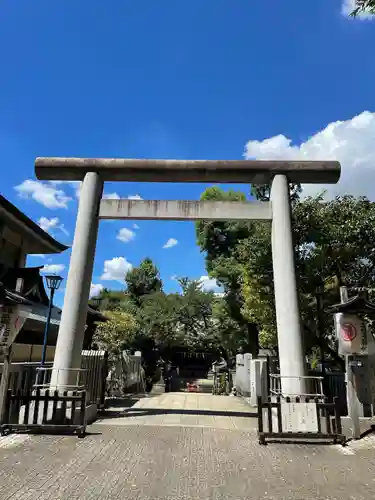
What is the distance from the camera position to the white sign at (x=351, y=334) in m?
7.83

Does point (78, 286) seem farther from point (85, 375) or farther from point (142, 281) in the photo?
point (142, 281)

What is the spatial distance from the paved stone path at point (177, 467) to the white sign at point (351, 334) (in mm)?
1735

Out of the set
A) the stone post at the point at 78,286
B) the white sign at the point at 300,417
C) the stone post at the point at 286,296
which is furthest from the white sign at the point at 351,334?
the stone post at the point at 78,286

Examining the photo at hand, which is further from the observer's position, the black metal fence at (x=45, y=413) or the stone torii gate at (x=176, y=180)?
the stone torii gate at (x=176, y=180)

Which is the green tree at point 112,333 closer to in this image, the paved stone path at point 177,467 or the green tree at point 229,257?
the green tree at point 229,257

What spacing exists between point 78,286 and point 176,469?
5.01m

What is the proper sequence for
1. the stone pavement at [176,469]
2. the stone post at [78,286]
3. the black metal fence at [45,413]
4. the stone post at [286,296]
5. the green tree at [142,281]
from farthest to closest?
1. the green tree at [142,281]
2. the stone post at [78,286]
3. the stone post at [286,296]
4. the black metal fence at [45,413]
5. the stone pavement at [176,469]

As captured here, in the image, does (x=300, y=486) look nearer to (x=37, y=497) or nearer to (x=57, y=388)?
(x=37, y=497)

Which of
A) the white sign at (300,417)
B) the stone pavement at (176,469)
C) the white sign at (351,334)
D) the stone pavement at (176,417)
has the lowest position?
the stone pavement at (176,469)

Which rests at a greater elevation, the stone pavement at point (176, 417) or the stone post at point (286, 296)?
the stone post at point (286, 296)

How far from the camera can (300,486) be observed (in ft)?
15.9

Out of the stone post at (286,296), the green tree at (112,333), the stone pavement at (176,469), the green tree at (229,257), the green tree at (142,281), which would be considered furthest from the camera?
the green tree at (142,281)

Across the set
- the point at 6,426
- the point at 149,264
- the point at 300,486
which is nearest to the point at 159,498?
the point at 300,486

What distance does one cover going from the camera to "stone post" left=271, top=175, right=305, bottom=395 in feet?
27.5
